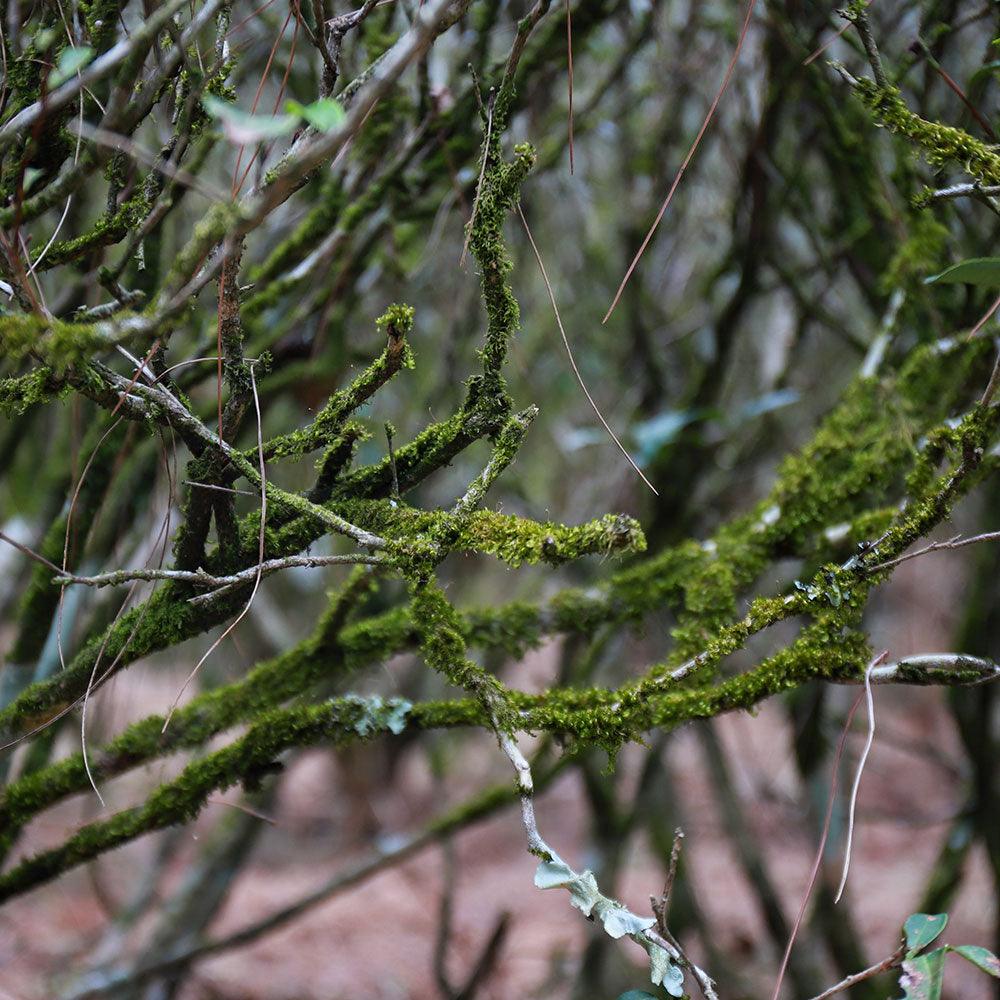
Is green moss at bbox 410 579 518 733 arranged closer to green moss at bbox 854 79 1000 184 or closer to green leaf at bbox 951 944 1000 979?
green leaf at bbox 951 944 1000 979

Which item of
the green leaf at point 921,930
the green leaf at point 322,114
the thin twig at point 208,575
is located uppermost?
the green leaf at point 322,114

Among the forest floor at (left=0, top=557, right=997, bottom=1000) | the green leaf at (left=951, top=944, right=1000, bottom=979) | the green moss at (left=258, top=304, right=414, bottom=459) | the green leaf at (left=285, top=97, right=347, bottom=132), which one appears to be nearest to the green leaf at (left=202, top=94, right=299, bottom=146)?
the green leaf at (left=285, top=97, right=347, bottom=132)

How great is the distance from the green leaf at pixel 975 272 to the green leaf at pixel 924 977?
0.80 m

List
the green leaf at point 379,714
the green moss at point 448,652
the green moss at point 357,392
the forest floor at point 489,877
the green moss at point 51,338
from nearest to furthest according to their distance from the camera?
1. the green moss at point 51,338
2. the green moss at point 357,392
3. the green moss at point 448,652
4. the green leaf at point 379,714
5. the forest floor at point 489,877

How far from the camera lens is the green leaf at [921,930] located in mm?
1084

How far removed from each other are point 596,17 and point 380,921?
379cm

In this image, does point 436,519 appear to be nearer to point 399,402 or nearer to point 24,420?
point 24,420

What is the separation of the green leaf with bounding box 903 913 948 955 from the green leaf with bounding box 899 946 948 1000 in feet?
0.08

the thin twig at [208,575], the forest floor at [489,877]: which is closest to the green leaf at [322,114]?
the thin twig at [208,575]

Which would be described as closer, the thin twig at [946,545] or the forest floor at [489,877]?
the thin twig at [946,545]

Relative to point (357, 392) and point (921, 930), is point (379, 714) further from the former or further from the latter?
point (921, 930)

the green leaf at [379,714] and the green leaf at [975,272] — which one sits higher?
the green leaf at [975,272]

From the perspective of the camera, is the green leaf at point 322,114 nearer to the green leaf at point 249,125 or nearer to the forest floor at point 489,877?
the green leaf at point 249,125

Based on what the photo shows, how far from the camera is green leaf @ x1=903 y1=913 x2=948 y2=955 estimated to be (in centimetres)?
108
